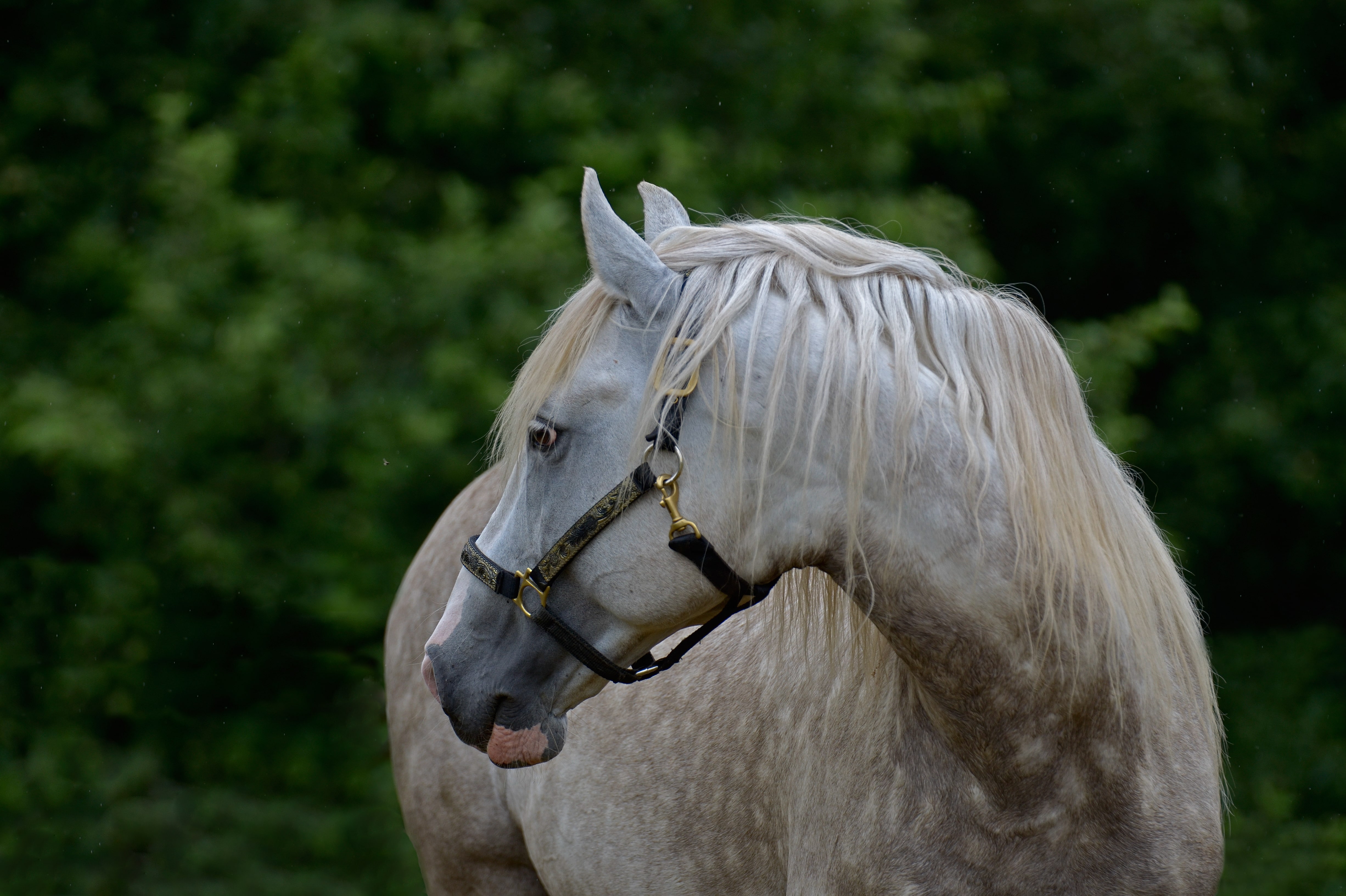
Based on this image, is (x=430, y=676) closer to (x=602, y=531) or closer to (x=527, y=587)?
(x=527, y=587)

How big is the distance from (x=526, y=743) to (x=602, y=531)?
354mm

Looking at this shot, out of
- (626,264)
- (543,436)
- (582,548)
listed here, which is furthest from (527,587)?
(626,264)

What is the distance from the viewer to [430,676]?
167cm

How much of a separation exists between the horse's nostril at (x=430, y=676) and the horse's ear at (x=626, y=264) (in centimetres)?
61

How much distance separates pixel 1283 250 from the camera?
6.43m

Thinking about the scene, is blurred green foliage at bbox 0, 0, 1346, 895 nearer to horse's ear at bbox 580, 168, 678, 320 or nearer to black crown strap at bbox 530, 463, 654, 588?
horse's ear at bbox 580, 168, 678, 320

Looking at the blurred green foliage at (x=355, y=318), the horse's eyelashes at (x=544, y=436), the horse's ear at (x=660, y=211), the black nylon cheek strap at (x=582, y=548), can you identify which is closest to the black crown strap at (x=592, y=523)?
the black nylon cheek strap at (x=582, y=548)

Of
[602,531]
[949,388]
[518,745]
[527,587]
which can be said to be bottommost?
[518,745]

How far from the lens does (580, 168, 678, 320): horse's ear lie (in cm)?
151

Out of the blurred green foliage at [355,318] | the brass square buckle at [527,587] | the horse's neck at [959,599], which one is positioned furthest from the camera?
the blurred green foliage at [355,318]

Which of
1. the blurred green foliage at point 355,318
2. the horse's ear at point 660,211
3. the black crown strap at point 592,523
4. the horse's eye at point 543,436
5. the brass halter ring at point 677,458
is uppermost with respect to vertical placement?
the horse's ear at point 660,211

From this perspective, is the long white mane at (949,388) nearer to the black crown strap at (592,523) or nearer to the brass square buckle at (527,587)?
the black crown strap at (592,523)

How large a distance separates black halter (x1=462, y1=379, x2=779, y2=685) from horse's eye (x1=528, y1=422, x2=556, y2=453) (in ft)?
0.37

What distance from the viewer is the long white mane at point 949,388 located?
4.79ft
